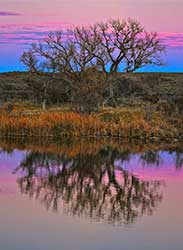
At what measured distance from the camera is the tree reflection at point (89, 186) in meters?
13.8

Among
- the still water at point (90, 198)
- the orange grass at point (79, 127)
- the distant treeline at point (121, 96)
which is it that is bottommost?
the still water at point (90, 198)

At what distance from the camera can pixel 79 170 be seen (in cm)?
1956

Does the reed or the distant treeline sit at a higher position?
the distant treeline

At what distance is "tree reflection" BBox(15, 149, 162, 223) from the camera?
13773 mm

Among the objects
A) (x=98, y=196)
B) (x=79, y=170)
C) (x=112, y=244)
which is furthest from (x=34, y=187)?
(x=112, y=244)

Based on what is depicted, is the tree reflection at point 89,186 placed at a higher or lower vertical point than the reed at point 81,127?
lower

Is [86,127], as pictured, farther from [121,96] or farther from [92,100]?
[121,96]

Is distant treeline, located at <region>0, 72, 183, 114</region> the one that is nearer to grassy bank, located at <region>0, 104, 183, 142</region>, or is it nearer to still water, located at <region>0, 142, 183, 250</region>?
grassy bank, located at <region>0, 104, 183, 142</region>

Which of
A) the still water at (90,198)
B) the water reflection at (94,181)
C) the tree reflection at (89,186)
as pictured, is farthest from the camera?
the water reflection at (94,181)

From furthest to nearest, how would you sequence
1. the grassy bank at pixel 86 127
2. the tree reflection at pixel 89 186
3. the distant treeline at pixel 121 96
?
the distant treeline at pixel 121 96, the grassy bank at pixel 86 127, the tree reflection at pixel 89 186

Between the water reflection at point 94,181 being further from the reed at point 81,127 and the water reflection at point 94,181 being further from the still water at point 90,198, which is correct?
the reed at point 81,127

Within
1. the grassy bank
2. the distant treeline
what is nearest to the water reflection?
Answer: the grassy bank

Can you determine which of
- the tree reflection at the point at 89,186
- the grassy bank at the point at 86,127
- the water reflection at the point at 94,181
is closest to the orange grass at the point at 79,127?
the grassy bank at the point at 86,127

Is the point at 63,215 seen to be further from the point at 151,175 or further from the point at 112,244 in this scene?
the point at 151,175
